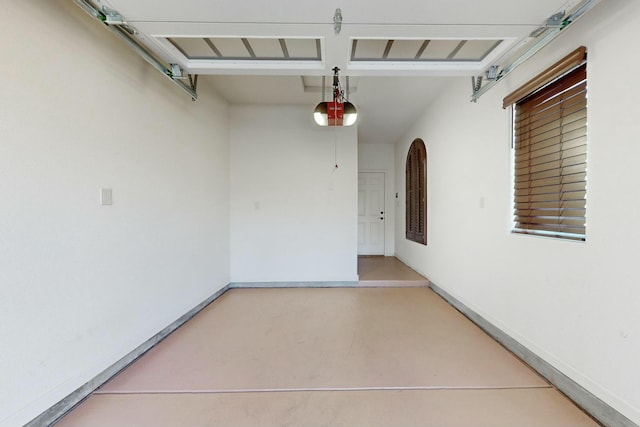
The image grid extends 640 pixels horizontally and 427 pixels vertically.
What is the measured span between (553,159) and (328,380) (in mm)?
2291

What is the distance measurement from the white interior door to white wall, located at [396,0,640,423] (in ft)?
10.8

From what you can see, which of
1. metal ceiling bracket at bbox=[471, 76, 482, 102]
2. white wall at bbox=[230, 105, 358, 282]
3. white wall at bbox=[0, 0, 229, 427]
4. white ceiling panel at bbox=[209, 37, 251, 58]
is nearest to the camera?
white wall at bbox=[0, 0, 229, 427]

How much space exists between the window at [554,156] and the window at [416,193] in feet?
6.59

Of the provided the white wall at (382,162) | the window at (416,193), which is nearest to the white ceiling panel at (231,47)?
the window at (416,193)

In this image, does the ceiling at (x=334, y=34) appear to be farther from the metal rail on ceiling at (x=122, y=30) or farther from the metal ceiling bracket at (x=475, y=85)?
the metal ceiling bracket at (x=475, y=85)

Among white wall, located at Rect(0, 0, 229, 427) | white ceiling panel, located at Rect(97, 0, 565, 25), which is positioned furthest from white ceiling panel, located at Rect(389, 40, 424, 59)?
white wall, located at Rect(0, 0, 229, 427)

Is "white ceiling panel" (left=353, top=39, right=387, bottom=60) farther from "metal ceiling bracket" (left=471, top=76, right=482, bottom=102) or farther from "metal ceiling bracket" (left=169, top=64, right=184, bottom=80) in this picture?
"metal ceiling bracket" (left=169, top=64, right=184, bottom=80)

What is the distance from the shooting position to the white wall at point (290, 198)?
13.4 feet

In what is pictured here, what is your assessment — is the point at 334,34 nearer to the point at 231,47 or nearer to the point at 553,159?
the point at 231,47

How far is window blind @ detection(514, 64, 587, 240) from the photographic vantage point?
1740mm

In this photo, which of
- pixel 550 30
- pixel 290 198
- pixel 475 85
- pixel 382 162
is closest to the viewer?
pixel 550 30

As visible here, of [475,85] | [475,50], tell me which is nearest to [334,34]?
[475,50]

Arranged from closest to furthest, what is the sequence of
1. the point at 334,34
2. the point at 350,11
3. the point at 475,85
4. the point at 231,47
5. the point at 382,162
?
the point at 350,11 → the point at 334,34 → the point at 231,47 → the point at 475,85 → the point at 382,162

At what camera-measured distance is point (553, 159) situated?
195 cm
